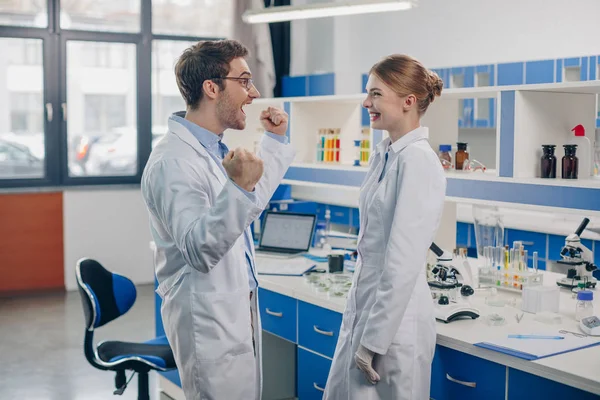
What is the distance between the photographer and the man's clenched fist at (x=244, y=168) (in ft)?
5.99

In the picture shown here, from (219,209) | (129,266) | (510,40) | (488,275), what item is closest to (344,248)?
(488,275)

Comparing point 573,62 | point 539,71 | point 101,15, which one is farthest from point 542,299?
point 101,15

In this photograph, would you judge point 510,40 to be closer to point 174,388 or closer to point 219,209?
point 174,388

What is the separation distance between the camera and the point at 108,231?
25.0 feet

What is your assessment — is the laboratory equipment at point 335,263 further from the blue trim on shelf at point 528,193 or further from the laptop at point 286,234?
the blue trim on shelf at point 528,193

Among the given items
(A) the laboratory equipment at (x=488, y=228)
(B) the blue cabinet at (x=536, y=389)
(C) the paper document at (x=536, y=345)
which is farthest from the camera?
(A) the laboratory equipment at (x=488, y=228)

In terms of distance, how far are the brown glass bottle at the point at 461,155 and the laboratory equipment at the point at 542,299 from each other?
74 cm

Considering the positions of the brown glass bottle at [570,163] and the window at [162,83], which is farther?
the window at [162,83]

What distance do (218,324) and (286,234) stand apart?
7.34ft

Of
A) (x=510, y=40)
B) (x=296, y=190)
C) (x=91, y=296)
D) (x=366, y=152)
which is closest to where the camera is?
(x=91, y=296)

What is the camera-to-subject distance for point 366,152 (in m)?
3.95

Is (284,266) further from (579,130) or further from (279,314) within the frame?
(579,130)

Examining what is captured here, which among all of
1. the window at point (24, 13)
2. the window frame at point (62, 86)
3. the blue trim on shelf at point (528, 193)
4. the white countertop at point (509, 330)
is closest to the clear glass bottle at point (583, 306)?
the white countertop at point (509, 330)

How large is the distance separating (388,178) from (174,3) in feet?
20.4
